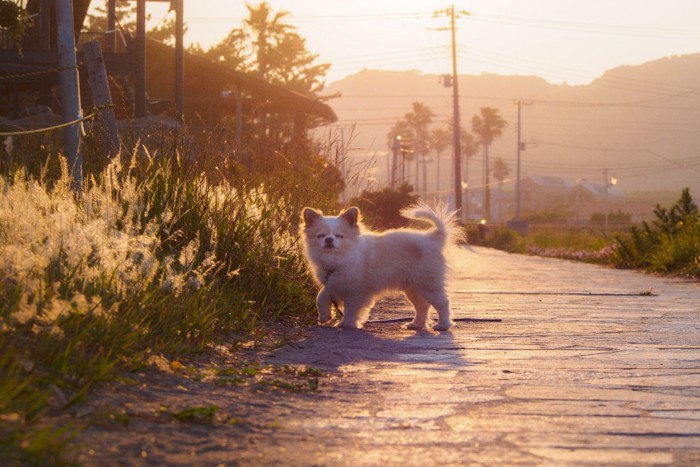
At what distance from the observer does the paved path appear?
11.3ft

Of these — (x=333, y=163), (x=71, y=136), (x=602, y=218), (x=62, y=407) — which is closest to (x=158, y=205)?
(x=71, y=136)

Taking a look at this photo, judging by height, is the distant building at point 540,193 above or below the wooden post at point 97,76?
below

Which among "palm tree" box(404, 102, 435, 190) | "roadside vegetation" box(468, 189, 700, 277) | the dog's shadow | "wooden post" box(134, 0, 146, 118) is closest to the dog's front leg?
the dog's shadow

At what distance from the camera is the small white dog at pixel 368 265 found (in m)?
7.71

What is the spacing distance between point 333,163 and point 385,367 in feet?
23.9

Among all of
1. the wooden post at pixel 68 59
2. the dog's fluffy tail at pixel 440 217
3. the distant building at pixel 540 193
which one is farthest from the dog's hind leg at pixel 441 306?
the distant building at pixel 540 193

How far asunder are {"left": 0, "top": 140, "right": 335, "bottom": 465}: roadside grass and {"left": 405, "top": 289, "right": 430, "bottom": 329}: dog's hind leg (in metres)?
0.97

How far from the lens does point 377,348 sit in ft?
21.5

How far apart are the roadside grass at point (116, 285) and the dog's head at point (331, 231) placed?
1.30 feet

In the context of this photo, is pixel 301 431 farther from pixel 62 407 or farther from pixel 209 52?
pixel 209 52

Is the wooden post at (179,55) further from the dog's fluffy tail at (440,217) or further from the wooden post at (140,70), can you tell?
the dog's fluffy tail at (440,217)

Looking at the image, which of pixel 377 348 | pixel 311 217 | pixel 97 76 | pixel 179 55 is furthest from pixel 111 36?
pixel 377 348

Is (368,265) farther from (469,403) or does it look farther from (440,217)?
(469,403)

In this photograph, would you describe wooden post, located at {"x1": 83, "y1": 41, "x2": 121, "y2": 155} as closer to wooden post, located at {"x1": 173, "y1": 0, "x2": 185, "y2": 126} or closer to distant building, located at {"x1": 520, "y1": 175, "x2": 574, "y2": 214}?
wooden post, located at {"x1": 173, "y1": 0, "x2": 185, "y2": 126}
